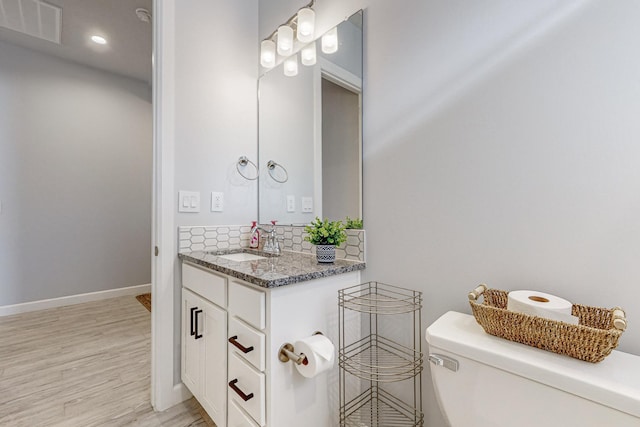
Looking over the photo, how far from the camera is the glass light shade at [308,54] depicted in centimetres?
161

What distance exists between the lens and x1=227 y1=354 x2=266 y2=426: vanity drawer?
984mm

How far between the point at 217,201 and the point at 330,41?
113 centimetres

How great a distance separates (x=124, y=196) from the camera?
346 centimetres

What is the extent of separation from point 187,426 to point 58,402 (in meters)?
0.80

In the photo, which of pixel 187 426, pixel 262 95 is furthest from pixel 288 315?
pixel 262 95

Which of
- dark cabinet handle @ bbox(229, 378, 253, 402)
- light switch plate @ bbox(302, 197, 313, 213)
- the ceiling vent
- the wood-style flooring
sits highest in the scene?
the ceiling vent

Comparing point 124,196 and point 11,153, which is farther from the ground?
point 11,153

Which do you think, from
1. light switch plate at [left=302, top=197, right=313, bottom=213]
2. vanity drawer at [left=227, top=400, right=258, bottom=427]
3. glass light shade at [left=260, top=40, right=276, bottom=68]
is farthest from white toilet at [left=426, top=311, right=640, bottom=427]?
glass light shade at [left=260, top=40, right=276, bottom=68]

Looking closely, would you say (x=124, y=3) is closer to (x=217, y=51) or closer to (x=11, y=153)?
(x=217, y=51)

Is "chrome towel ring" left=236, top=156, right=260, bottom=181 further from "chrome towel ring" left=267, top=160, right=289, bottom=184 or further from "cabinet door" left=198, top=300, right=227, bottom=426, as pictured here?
"cabinet door" left=198, top=300, right=227, bottom=426

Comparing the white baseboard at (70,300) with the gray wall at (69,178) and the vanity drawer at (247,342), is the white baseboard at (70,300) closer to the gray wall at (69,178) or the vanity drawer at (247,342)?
the gray wall at (69,178)

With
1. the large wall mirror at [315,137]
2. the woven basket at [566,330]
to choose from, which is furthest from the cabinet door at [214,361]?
the woven basket at [566,330]

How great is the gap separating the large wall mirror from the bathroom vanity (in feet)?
1.31

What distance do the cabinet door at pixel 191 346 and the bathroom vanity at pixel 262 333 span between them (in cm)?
1
